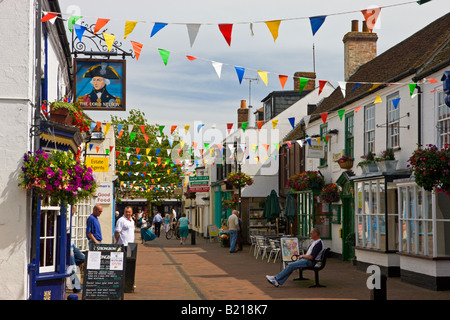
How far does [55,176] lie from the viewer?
9.65 meters

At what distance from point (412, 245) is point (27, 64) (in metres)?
10.1

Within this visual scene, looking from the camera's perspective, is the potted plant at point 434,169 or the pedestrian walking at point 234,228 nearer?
the potted plant at point 434,169

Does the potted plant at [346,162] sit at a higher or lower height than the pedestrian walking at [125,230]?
higher

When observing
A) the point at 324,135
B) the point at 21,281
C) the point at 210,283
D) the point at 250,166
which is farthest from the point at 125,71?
the point at 250,166

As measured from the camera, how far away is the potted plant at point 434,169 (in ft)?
39.0

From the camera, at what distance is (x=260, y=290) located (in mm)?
13938

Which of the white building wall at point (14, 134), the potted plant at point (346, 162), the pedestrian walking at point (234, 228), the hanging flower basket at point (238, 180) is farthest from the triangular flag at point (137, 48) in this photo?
the hanging flower basket at point (238, 180)

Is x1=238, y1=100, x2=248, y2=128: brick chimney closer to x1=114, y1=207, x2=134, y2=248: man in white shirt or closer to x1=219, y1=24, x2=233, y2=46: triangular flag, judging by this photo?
x1=114, y1=207, x2=134, y2=248: man in white shirt

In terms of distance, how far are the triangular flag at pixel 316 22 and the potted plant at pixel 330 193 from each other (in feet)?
39.7

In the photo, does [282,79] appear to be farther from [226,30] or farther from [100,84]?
[100,84]

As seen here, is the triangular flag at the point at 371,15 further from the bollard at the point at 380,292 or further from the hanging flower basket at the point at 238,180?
the hanging flower basket at the point at 238,180

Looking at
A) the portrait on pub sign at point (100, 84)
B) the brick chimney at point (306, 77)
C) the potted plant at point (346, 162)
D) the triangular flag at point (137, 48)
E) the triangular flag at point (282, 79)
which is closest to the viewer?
the triangular flag at point (137, 48)

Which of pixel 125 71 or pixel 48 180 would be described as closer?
pixel 48 180

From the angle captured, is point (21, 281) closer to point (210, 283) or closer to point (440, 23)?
point (210, 283)
